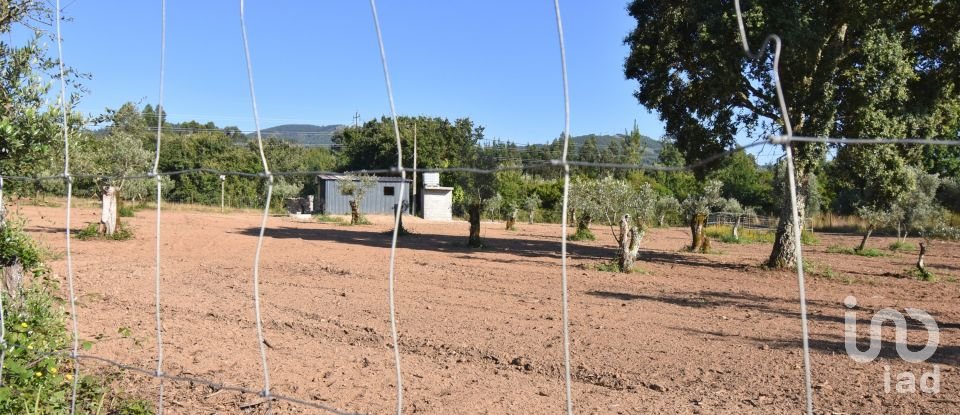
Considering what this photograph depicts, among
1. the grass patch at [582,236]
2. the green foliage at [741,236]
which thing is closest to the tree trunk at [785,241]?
the grass patch at [582,236]

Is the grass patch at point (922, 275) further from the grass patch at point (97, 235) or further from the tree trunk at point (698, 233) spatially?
the grass patch at point (97, 235)

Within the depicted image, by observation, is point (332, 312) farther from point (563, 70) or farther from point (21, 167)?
point (563, 70)

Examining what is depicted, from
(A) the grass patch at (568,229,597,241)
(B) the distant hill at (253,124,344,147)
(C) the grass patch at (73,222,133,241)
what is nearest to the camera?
(C) the grass patch at (73,222,133,241)

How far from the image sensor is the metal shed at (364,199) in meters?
41.2

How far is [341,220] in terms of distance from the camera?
3328 cm

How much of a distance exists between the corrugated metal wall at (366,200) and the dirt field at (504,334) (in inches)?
1025

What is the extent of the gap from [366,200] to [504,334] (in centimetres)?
3555

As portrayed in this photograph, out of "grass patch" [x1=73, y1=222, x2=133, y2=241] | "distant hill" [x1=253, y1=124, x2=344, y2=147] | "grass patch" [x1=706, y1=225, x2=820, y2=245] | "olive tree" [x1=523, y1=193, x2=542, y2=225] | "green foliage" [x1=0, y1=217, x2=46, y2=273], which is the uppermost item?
"distant hill" [x1=253, y1=124, x2=344, y2=147]

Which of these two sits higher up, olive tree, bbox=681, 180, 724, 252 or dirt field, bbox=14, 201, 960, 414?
olive tree, bbox=681, 180, 724, 252

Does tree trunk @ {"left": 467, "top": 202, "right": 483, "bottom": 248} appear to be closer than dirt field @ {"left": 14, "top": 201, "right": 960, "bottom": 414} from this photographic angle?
No

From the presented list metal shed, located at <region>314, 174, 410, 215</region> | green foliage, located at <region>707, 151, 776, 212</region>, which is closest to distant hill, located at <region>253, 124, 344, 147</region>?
metal shed, located at <region>314, 174, 410, 215</region>

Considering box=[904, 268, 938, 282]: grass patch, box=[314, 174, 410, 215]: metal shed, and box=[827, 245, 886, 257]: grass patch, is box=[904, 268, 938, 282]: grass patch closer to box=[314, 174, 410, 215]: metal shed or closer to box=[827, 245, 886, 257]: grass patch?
box=[827, 245, 886, 257]: grass patch

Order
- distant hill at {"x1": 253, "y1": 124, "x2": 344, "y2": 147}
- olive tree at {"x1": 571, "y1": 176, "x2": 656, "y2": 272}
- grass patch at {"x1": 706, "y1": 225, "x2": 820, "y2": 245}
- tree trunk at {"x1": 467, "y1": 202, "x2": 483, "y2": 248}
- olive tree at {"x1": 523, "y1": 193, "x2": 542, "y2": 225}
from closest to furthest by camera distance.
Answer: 1. olive tree at {"x1": 571, "y1": 176, "x2": 656, "y2": 272}
2. tree trunk at {"x1": 467, "y1": 202, "x2": 483, "y2": 248}
3. grass patch at {"x1": 706, "y1": 225, "x2": 820, "y2": 245}
4. olive tree at {"x1": 523, "y1": 193, "x2": 542, "y2": 225}
5. distant hill at {"x1": 253, "y1": 124, "x2": 344, "y2": 147}

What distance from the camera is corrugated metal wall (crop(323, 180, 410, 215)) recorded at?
4106 centimetres
